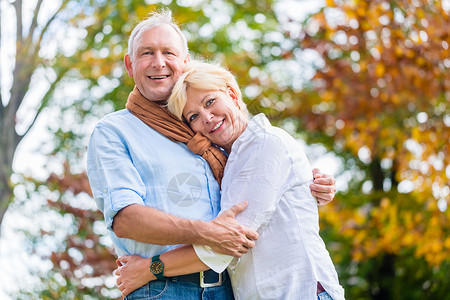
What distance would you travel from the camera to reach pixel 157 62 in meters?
2.34

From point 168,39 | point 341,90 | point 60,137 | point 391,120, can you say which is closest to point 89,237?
point 60,137

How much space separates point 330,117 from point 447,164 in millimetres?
1646

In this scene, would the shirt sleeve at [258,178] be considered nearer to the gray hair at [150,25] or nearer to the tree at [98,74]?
the gray hair at [150,25]

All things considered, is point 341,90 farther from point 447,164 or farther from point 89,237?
point 89,237

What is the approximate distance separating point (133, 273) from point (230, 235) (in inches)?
14.6

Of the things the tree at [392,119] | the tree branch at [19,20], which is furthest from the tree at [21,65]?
the tree at [392,119]

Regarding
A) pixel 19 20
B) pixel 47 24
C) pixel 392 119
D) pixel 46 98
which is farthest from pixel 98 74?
pixel 392 119

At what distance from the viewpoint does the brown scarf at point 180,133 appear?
2.24 meters

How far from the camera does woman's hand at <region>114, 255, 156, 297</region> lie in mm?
2064

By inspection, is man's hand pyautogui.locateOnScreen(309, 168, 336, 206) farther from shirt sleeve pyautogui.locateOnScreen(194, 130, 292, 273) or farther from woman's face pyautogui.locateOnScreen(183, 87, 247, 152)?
woman's face pyautogui.locateOnScreen(183, 87, 247, 152)

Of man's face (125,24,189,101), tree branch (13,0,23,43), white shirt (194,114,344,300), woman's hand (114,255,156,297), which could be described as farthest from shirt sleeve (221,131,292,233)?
tree branch (13,0,23,43)

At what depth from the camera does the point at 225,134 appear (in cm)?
229

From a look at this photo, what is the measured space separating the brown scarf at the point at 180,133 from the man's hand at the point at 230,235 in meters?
0.26

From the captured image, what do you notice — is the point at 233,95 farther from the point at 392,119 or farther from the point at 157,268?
the point at 392,119
